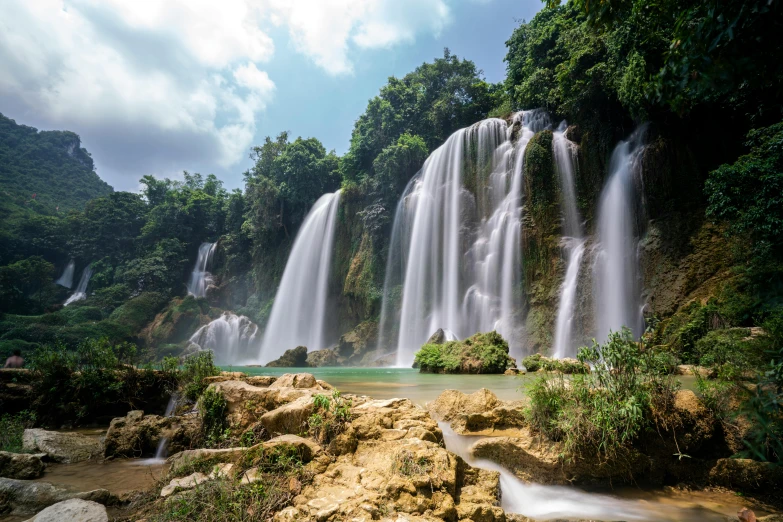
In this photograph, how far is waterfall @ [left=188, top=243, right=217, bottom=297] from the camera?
134ft

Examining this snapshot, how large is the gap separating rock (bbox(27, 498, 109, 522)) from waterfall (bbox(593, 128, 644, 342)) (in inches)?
627

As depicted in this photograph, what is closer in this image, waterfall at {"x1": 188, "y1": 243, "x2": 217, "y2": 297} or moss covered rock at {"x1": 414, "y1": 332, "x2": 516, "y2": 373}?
moss covered rock at {"x1": 414, "y1": 332, "x2": 516, "y2": 373}

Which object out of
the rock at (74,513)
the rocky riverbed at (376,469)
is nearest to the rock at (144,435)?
the rocky riverbed at (376,469)

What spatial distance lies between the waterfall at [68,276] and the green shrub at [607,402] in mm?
56198

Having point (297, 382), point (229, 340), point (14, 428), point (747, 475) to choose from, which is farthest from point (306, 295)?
point (747, 475)

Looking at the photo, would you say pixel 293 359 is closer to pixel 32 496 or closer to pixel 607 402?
pixel 32 496

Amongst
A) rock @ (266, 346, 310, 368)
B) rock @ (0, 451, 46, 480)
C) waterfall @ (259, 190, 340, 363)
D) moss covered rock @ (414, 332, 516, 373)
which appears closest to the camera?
rock @ (0, 451, 46, 480)

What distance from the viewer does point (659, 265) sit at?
14.5 metres

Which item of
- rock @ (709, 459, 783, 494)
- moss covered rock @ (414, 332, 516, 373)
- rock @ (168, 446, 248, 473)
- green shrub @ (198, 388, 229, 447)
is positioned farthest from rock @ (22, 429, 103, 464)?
moss covered rock @ (414, 332, 516, 373)

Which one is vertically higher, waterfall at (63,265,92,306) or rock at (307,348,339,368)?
waterfall at (63,265,92,306)

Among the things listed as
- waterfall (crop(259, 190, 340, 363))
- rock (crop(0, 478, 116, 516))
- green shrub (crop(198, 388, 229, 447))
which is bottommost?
rock (crop(0, 478, 116, 516))

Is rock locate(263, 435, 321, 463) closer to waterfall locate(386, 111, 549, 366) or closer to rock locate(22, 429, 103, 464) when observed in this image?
rock locate(22, 429, 103, 464)

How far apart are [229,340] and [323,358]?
43.0 ft

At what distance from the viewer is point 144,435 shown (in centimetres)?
539
